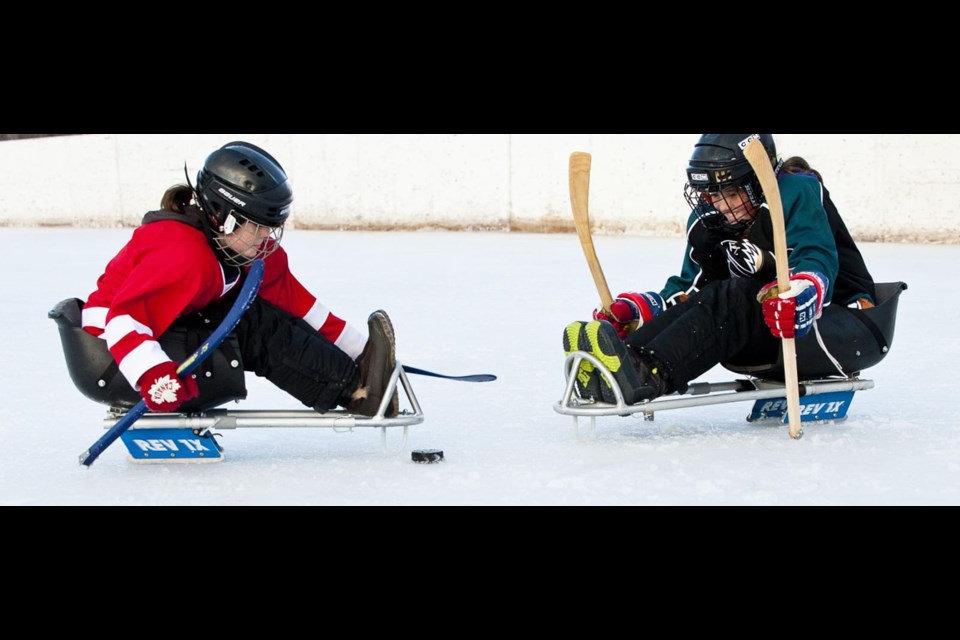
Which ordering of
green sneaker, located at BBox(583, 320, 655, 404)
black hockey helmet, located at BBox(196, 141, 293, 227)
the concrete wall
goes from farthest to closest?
1. the concrete wall
2. green sneaker, located at BBox(583, 320, 655, 404)
3. black hockey helmet, located at BBox(196, 141, 293, 227)

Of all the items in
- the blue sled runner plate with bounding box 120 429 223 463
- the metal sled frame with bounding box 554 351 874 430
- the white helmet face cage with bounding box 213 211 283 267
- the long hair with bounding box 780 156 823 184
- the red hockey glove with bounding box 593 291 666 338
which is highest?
the long hair with bounding box 780 156 823 184

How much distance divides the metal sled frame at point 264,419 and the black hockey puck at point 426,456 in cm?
9

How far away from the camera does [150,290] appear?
10.0 ft

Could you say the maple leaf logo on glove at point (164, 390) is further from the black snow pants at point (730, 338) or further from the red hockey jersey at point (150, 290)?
the black snow pants at point (730, 338)

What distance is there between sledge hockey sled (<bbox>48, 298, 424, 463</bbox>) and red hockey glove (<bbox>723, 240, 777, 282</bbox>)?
112 centimetres

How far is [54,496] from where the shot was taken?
295 centimetres

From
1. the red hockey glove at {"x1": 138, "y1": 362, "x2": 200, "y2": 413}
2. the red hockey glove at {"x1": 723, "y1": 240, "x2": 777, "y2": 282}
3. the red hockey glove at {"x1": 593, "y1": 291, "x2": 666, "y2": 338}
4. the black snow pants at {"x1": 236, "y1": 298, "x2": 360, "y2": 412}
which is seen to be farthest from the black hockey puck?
the red hockey glove at {"x1": 723, "y1": 240, "x2": 777, "y2": 282}

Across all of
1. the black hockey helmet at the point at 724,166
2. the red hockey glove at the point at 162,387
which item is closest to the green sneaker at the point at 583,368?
the black hockey helmet at the point at 724,166

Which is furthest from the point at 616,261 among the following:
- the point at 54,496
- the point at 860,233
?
the point at 54,496

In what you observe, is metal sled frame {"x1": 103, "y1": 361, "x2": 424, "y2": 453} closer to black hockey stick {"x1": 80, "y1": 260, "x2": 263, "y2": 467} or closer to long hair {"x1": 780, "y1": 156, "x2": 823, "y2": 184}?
black hockey stick {"x1": 80, "y1": 260, "x2": 263, "y2": 467}

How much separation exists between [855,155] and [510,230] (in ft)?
9.97

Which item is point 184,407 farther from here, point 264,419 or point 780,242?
point 780,242

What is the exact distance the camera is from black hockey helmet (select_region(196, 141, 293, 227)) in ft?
10.3

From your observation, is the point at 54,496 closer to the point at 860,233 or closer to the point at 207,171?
the point at 207,171
